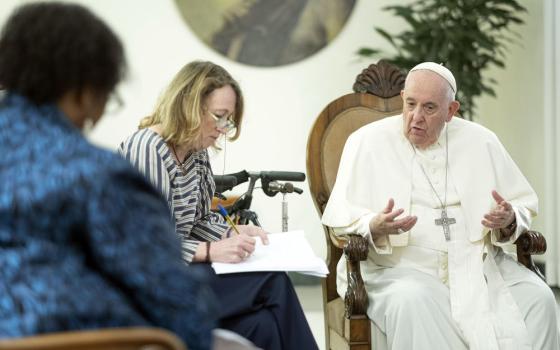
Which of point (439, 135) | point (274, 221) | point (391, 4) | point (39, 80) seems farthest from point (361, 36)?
point (39, 80)

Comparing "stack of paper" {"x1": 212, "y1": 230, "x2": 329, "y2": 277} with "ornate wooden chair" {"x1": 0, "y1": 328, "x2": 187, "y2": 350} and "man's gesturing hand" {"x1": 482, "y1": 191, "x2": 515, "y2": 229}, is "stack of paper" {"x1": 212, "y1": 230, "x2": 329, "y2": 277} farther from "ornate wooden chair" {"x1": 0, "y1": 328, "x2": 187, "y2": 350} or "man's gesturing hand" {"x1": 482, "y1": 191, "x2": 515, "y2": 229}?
"ornate wooden chair" {"x1": 0, "y1": 328, "x2": 187, "y2": 350}

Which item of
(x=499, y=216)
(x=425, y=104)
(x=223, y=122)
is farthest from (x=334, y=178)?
(x=223, y=122)

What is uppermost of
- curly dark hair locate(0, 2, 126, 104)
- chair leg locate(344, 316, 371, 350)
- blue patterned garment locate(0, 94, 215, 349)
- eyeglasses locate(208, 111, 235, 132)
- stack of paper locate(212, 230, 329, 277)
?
curly dark hair locate(0, 2, 126, 104)

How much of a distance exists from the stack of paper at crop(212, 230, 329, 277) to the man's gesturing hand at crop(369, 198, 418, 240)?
1.37 feet

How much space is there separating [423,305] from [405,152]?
0.91m

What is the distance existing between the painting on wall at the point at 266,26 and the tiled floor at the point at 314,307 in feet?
6.39

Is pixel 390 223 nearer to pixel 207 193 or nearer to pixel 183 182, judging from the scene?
pixel 207 193

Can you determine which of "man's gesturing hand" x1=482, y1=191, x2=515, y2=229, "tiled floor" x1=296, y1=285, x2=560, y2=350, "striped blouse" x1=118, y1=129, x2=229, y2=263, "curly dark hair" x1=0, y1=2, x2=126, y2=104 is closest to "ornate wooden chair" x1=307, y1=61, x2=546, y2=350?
"man's gesturing hand" x1=482, y1=191, x2=515, y2=229

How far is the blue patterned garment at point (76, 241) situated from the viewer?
155 cm

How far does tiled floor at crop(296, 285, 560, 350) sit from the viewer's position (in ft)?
17.8

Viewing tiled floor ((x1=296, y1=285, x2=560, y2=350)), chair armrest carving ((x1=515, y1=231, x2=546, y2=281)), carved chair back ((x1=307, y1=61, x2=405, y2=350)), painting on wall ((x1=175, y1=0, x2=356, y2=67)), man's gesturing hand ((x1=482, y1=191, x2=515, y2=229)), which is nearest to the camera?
man's gesturing hand ((x1=482, y1=191, x2=515, y2=229))

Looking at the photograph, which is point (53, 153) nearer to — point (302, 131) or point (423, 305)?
point (423, 305)

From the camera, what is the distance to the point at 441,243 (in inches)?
151

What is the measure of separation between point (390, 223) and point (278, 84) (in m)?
3.72
